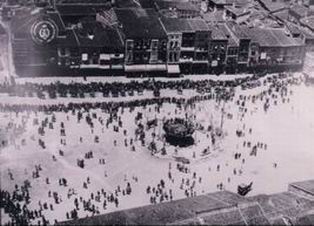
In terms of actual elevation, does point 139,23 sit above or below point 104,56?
above

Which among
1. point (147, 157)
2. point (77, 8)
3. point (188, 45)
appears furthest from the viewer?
point (77, 8)

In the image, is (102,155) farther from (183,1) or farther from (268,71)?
(183,1)

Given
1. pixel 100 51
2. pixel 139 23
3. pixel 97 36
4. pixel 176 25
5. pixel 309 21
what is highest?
pixel 139 23

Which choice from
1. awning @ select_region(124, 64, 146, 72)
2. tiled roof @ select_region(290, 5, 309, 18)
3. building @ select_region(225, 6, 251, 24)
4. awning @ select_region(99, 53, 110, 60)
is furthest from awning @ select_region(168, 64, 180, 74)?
tiled roof @ select_region(290, 5, 309, 18)

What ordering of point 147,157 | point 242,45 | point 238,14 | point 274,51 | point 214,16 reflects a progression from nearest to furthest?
point 147,157, point 242,45, point 274,51, point 214,16, point 238,14

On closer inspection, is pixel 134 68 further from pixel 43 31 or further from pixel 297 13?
pixel 297 13

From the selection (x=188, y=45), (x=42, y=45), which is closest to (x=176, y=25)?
(x=188, y=45)

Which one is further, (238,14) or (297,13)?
(297,13)
